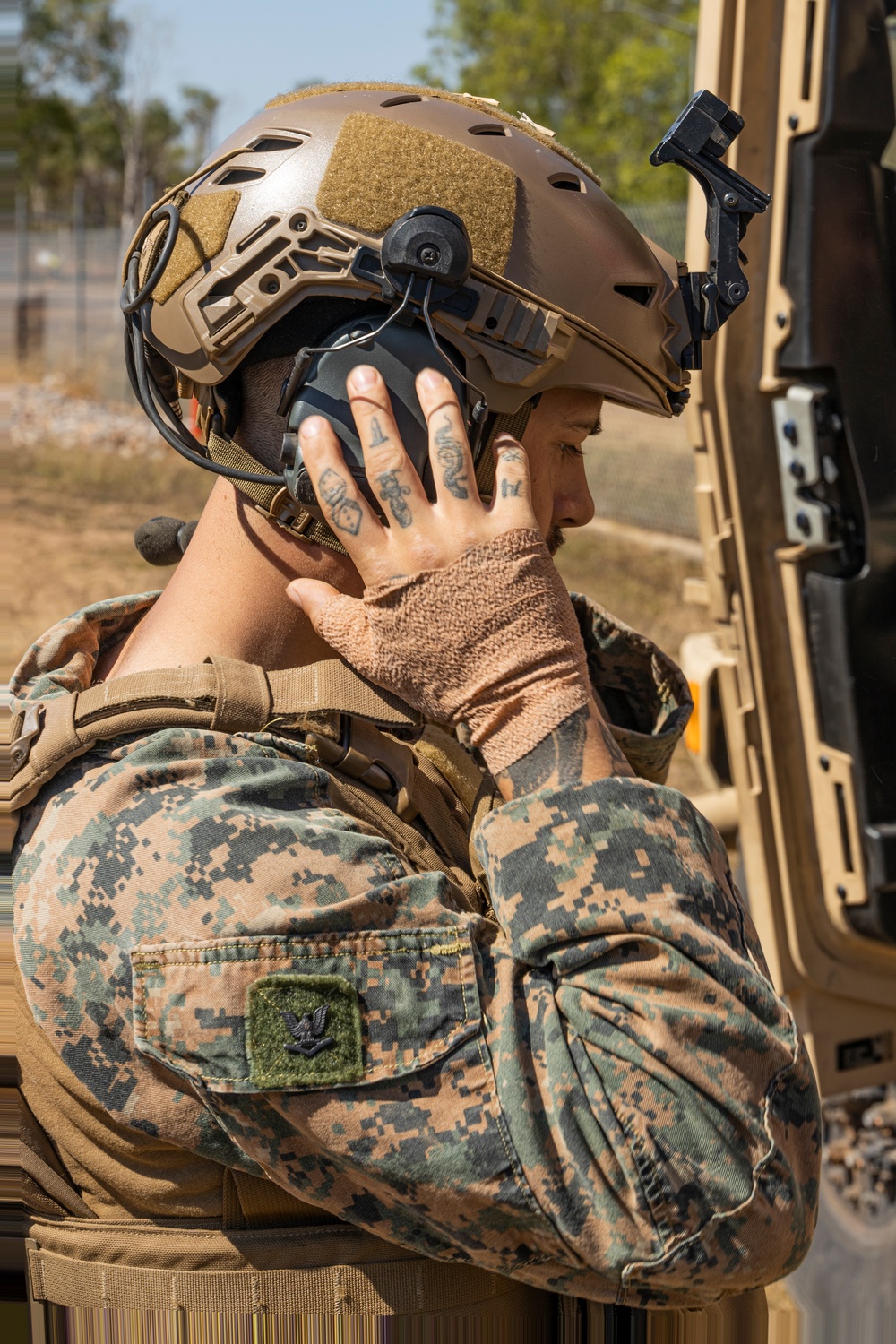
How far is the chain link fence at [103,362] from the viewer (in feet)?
37.7

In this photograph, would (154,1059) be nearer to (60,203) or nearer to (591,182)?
(591,182)

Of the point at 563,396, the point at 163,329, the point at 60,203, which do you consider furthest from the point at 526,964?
the point at 60,203

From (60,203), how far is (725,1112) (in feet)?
164

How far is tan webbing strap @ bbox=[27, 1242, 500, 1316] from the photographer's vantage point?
4.63 ft

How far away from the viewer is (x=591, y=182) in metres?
1.72

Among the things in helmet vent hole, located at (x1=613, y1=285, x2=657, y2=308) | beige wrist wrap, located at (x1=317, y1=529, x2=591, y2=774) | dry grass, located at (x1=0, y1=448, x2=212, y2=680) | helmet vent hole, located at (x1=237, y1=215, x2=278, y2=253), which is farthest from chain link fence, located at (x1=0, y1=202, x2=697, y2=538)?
beige wrist wrap, located at (x1=317, y1=529, x2=591, y2=774)

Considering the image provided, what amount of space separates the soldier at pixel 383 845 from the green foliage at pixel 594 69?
1505 centimetres

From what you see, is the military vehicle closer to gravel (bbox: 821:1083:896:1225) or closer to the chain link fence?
gravel (bbox: 821:1083:896:1225)

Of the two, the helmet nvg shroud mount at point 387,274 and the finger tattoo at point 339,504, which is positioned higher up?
the helmet nvg shroud mount at point 387,274

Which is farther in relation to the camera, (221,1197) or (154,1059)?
(221,1197)

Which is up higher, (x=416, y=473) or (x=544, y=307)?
(x=544, y=307)

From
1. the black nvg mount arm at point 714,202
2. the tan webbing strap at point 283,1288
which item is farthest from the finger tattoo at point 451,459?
the tan webbing strap at point 283,1288

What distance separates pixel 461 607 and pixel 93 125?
41746mm

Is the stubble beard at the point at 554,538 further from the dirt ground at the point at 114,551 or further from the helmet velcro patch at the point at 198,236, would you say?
the dirt ground at the point at 114,551
